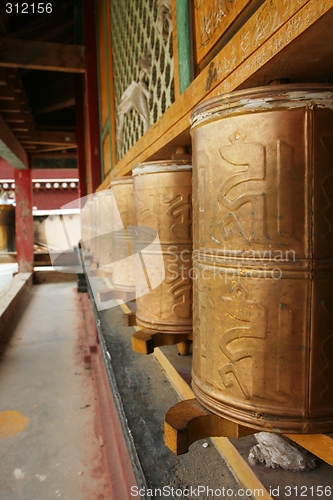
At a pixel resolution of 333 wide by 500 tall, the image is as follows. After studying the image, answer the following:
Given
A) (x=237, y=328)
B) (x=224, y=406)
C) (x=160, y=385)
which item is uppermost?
(x=237, y=328)

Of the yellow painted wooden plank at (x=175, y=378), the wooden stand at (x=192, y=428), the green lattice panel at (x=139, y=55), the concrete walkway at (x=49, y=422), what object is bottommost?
the concrete walkway at (x=49, y=422)

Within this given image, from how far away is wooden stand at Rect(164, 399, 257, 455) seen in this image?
0.82 meters

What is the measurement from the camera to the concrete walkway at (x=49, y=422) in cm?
252

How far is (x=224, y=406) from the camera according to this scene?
2.71 feet

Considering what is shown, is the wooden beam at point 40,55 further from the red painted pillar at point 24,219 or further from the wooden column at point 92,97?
the red painted pillar at point 24,219

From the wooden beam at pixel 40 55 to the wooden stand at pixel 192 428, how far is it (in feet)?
15.7

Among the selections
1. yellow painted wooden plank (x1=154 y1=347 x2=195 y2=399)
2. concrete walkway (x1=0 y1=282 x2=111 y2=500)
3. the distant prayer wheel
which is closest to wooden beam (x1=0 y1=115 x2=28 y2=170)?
concrete walkway (x1=0 y1=282 x2=111 y2=500)

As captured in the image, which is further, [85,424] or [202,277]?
[85,424]

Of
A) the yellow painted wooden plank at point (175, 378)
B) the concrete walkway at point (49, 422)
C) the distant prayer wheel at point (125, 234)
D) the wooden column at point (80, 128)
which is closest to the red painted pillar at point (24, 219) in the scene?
the wooden column at point (80, 128)

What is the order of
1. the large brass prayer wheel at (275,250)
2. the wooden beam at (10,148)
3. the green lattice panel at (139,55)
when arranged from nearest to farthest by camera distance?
the large brass prayer wheel at (275,250) → the green lattice panel at (139,55) → the wooden beam at (10,148)

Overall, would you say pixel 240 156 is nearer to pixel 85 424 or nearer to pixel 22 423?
pixel 85 424

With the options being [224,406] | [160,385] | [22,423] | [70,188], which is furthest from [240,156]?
[70,188]

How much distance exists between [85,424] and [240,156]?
10.1 feet

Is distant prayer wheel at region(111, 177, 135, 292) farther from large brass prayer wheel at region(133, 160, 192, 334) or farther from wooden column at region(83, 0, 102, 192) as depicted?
wooden column at region(83, 0, 102, 192)
